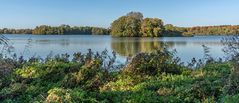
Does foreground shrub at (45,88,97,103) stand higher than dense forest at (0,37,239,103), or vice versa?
foreground shrub at (45,88,97,103)

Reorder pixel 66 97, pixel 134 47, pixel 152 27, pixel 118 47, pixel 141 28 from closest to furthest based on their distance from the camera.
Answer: pixel 66 97, pixel 134 47, pixel 118 47, pixel 152 27, pixel 141 28

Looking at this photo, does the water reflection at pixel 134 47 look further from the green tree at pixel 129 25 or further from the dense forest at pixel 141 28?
the green tree at pixel 129 25

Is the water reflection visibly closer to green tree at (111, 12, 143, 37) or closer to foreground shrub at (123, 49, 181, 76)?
foreground shrub at (123, 49, 181, 76)

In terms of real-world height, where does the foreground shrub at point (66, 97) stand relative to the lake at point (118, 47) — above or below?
above

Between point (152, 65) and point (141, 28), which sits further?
point (141, 28)

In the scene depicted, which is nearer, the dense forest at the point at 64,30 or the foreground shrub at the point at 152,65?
the foreground shrub at the point at 152,65

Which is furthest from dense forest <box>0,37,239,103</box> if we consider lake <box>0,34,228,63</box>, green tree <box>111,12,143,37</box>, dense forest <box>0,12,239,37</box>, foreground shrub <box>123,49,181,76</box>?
green tree <box>111,12,143,37</box>

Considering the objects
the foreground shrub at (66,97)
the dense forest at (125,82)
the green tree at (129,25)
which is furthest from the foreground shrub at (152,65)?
the green tree at (129,25)

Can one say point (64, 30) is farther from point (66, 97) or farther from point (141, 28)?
point (66, 97)

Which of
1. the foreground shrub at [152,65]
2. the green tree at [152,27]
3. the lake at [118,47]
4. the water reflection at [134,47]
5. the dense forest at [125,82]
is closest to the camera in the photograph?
the dense forest at [125,82]

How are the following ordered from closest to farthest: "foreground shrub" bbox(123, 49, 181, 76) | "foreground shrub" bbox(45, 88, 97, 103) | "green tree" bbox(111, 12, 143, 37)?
"foreground shrub" bbox(45, 88, 97, 103), "foreground shrub" bbox(123, 49, 181, 76), "green tree" bbox(111, 12, 143, 37)

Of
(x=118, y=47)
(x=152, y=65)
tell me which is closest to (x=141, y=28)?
(x=118, y=47)

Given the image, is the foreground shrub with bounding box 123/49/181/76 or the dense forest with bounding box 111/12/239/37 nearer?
the foreground shrub with bounding box 123/49/181/76

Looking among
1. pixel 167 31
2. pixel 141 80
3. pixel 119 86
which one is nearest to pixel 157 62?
pixel 141 80
